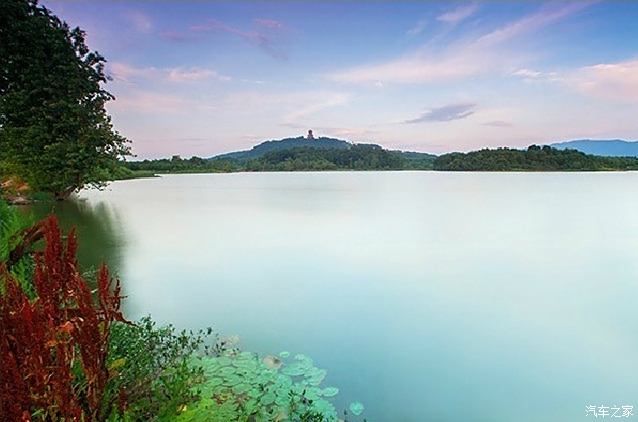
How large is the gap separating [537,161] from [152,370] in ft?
200

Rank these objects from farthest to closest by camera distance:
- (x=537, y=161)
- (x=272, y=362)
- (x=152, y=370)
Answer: (x=537, y=161) < (x=272, y=362) < (x=152, y=370)

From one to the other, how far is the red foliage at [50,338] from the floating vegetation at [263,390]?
94 cm

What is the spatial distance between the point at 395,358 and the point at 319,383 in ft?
2.86

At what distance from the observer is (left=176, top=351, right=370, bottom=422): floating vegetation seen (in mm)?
2484

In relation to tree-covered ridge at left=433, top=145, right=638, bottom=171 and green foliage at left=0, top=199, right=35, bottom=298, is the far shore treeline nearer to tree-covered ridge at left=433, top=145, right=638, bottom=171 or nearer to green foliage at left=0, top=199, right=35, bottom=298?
tree-covered ridge at left=433, top=145, right=638, bottom=171

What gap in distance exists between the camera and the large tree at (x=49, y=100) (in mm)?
7438

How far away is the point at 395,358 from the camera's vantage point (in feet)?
11.6

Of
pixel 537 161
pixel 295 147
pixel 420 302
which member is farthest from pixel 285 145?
pixel 420 302

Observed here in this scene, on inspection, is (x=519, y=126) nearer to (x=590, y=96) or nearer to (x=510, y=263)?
(x=590, y=96)

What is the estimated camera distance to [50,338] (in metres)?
1.24

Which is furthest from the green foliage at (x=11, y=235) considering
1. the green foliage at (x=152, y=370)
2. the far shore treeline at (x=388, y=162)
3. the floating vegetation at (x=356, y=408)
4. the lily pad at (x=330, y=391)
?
the far shore treeline at (x=388, y=162)

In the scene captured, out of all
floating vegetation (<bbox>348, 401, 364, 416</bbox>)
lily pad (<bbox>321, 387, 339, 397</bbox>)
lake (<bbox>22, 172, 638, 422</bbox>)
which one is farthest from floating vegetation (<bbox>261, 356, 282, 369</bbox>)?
floating vegetation (<bbox>348, 401, 364, 416</bbox>)

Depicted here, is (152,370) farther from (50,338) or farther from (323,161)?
(323,161)

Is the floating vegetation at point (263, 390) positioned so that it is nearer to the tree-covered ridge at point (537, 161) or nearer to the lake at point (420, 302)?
the lake at point (420, 302)
